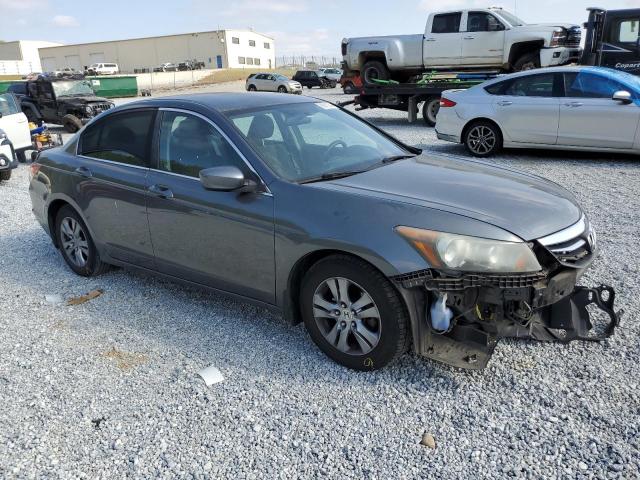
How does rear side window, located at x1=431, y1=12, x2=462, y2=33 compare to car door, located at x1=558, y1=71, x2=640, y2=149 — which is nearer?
car door, located at x1=558, y1=71, x2=640, y2=149

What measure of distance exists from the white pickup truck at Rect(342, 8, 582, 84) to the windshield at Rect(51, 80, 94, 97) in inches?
349

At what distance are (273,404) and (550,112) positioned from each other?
808 centimetres

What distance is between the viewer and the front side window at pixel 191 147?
144 inches

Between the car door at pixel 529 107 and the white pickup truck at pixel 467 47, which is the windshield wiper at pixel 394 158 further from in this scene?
the white pickup truck at pixel 467 47

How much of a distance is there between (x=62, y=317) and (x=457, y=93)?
8274 mm

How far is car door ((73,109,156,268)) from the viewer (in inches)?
163

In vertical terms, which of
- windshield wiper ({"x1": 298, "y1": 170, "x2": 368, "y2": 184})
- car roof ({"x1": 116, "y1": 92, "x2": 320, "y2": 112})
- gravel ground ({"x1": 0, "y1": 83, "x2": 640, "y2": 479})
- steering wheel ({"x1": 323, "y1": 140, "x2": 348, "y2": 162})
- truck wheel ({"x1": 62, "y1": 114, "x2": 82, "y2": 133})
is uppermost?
car roof ({"x1": 116, "y1": 92, "x2": 320, "y2": 112})

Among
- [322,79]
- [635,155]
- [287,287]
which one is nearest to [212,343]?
[287,287]

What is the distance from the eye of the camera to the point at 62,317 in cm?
422

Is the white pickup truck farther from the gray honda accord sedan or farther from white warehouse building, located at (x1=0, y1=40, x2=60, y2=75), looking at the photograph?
white warehouse building, located at (x1=0, y1=40, x2=60, y2=75)

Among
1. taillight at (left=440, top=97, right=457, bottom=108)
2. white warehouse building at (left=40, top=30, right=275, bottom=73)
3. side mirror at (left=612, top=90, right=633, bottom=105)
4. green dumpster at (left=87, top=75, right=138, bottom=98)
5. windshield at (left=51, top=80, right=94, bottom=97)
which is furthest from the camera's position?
white warehouse building at (left=40, top=30, right=275, bottom=73)

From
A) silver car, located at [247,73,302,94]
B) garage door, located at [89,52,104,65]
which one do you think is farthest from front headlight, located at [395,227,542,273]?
garage door, located at [89,52,104,65]

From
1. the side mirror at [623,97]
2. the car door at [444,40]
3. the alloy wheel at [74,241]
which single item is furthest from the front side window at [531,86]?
the alloy wheel at [74,241]

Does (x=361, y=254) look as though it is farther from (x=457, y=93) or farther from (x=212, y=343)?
(x=457, y=93)
